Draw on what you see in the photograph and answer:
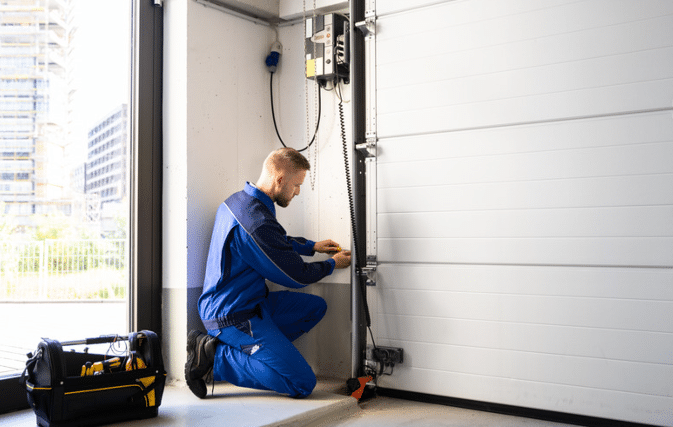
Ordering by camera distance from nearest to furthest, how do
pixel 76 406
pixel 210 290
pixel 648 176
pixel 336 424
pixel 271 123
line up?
pixel 76 406 → pixel 648 176 → pixel 336 424 → pixel 210 290 → pixel 271 123

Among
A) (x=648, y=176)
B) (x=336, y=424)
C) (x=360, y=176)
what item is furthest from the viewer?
(x=360, y=176)

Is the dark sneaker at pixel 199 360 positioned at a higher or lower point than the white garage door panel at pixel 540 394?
higher

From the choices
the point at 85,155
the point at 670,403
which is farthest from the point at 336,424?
the point at 85,155

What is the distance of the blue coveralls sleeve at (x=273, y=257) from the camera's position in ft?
10.8

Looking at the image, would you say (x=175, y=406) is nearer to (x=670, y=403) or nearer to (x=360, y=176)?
(x=360, y=176)

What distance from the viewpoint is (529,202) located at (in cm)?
318

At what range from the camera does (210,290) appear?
3443mm

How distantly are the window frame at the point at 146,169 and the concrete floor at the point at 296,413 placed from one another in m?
0.59

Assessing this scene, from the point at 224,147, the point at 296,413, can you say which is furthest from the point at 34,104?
the point at 296,413

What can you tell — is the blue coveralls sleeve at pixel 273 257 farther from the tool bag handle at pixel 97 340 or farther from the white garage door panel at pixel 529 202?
the tool bag handle at pixel 97 340

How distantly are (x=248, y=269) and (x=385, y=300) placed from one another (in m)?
0.87

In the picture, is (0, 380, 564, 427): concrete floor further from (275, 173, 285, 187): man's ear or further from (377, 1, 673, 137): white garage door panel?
(377, 1, 673, 137): white garage door panel

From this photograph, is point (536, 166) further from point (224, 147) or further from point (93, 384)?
point (93, 384)

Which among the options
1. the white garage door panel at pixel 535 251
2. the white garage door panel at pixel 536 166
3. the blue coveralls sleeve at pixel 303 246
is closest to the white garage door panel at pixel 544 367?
the white garage door panel at pixel 535 251
